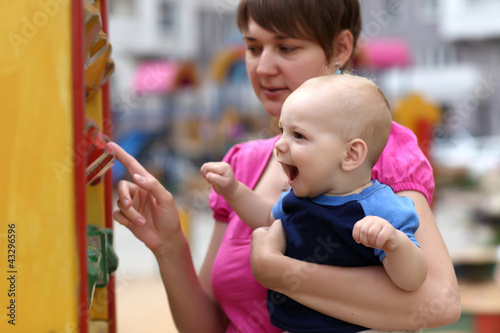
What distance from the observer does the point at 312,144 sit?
4.12 feet

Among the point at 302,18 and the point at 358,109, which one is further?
the point at 302,18

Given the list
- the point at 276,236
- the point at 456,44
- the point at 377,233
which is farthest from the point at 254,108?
the point at 377,233

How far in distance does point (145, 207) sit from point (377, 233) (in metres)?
0.64

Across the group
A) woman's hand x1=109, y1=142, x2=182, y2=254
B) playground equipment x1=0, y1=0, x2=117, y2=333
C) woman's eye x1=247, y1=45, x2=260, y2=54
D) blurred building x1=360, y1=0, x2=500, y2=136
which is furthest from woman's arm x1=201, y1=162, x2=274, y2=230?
blurred building x1=360, y1=0, x2=500, y2=136

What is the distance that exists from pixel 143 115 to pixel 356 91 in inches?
532

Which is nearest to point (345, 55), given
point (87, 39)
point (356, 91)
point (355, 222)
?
point (356, 91)

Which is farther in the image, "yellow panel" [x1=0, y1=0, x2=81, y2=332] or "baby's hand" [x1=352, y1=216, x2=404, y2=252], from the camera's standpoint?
"baby's hand" [x1=352, y1=216, x2=404, y2=252]

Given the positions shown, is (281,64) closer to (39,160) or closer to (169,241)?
(169,241)

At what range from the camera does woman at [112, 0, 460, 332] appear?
1249 mm

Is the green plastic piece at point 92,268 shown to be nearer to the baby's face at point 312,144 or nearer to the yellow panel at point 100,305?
the yellow panel at point 100,305

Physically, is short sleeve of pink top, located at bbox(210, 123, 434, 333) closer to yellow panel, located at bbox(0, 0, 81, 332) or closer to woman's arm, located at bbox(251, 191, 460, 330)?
woman's arm, located at bbox(251, 191, 460, 330)

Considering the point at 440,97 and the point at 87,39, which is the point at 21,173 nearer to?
the point at 87,39

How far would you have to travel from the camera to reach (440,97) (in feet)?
70.8

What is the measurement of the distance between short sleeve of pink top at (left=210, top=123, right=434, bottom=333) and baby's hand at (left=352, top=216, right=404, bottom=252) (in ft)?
0.79
